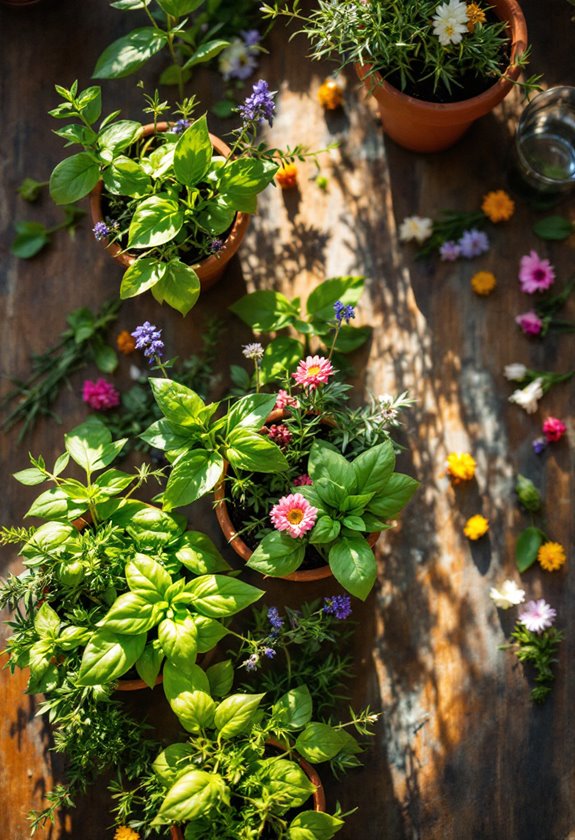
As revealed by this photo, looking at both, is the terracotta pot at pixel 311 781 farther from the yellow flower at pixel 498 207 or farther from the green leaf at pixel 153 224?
the yellow flower at pixel 498 207

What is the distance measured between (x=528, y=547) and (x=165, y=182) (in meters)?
1.11

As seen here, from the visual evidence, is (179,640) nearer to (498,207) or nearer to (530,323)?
(530,323)

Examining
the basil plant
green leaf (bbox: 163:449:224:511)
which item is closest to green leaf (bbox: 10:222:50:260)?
the basil plant

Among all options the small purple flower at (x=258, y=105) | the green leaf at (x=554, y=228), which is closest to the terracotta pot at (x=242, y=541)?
the small purple flower at (x=258, y=105)

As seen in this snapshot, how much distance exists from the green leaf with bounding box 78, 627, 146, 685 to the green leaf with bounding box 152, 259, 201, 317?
0.61 metres

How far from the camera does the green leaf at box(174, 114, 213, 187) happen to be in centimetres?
142

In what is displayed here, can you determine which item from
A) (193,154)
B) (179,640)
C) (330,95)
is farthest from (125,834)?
(330,95)

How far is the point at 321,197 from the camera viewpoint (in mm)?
1906

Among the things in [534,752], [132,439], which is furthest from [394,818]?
[132,439]

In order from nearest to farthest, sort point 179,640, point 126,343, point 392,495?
1. point 179,640
2. point 392,495
3. point 126,343

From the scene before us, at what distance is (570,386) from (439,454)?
1.13ft

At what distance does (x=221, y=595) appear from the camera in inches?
56.3

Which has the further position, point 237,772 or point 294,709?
point 294,709

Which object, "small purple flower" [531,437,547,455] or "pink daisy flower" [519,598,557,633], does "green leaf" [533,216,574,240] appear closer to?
"small purple flower" [531,437,547,455]
